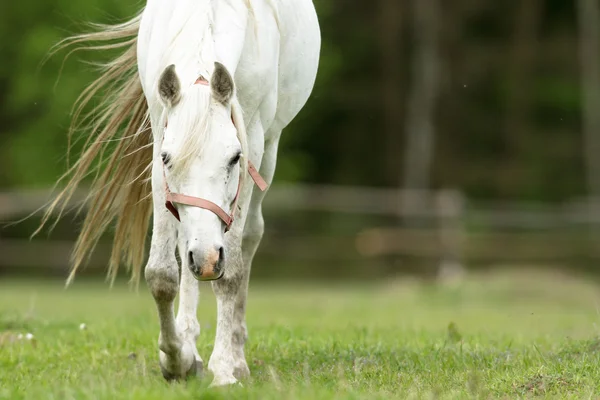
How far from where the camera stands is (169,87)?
12.9 ft

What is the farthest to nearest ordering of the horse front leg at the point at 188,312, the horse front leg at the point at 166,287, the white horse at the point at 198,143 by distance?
1. the horse front leg at the point at 188,312
2. the horse front leg at the point at 166,287
3. the white horse at the point at 198,143

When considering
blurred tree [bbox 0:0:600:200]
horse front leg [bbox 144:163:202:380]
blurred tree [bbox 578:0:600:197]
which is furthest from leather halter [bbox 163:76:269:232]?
blurred tree [bbox 578:0:600:197]

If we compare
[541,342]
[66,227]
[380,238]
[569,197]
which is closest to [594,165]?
[569,197]

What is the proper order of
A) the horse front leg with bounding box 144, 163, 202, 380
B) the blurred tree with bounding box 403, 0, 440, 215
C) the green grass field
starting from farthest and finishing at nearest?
the blurred tree with bounding box 403, 0, 440, 215, the horse front leg with bounding box 144, 163, 202, 380, the green grass field

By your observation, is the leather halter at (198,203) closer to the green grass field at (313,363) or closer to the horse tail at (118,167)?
the green grass field at (313,363)

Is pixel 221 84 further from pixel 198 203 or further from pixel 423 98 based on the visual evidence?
pixel 423 98

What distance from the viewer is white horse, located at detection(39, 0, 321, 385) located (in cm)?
385

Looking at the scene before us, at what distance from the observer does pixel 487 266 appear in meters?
20.7

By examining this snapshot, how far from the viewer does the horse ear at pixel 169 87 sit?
393 cm

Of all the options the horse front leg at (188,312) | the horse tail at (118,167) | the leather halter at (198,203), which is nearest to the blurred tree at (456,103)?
the horse tail at (118,167)

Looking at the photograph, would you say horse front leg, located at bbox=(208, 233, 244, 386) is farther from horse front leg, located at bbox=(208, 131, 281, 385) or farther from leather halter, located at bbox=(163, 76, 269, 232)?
leather halter, located at bbox=(163, 76, 269, 232)

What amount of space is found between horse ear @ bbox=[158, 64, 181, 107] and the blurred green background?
18.7 m

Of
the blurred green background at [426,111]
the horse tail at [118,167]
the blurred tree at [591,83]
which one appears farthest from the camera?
the blurred tree at [591,83]

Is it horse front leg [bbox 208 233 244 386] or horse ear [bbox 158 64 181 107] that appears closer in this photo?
horse ear [bbox 158 64 181 107]
